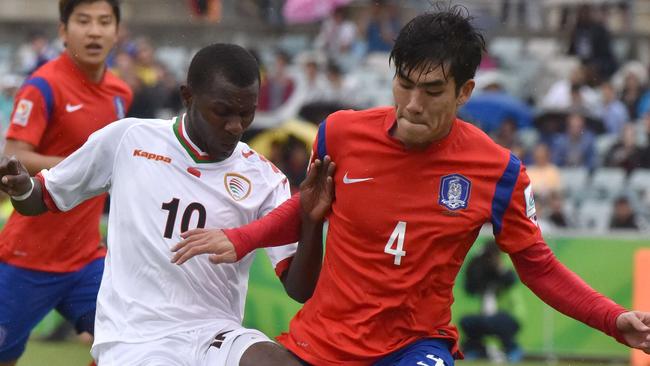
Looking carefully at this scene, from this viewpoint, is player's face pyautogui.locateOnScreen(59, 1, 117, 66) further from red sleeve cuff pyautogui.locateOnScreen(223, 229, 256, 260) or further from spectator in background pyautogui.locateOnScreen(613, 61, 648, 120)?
spectator in background pyautogui.locateOnScreen(613, 61, 648, 120)

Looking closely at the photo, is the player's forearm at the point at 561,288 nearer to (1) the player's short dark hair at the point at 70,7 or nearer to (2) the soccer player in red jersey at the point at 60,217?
(2) the soccer player in red jersey at the point at 60,217

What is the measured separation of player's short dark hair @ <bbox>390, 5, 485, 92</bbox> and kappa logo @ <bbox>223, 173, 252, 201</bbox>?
3.38ft

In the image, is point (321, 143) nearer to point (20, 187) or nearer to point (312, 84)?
point (20, 187)

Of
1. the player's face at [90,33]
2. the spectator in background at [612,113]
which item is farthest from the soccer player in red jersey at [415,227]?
the spectator in background at [612,113]

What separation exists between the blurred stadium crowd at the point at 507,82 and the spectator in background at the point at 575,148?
0.04 ft

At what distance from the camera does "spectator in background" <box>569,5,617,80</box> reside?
19.9 m

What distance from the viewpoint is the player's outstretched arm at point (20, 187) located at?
229 inches

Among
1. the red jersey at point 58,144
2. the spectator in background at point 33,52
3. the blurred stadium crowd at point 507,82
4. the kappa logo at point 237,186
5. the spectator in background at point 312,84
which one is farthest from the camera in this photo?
the spectator in background at point 33,52

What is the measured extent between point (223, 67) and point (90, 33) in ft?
7.59

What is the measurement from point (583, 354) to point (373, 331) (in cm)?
775

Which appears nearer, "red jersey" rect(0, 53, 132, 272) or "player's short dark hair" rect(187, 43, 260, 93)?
"player's short dark hair" rect(187, 43, 260, 93)

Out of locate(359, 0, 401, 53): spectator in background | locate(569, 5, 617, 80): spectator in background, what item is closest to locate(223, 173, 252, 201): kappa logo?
locate(569, 5, 617, 80): spectator in background

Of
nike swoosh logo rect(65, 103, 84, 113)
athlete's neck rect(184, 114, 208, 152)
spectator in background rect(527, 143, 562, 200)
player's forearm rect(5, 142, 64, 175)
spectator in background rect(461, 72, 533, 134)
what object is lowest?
spectator in background rect(527, 143, 562, 200)

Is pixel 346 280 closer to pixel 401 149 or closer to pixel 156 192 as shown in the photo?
pixel 401 149
